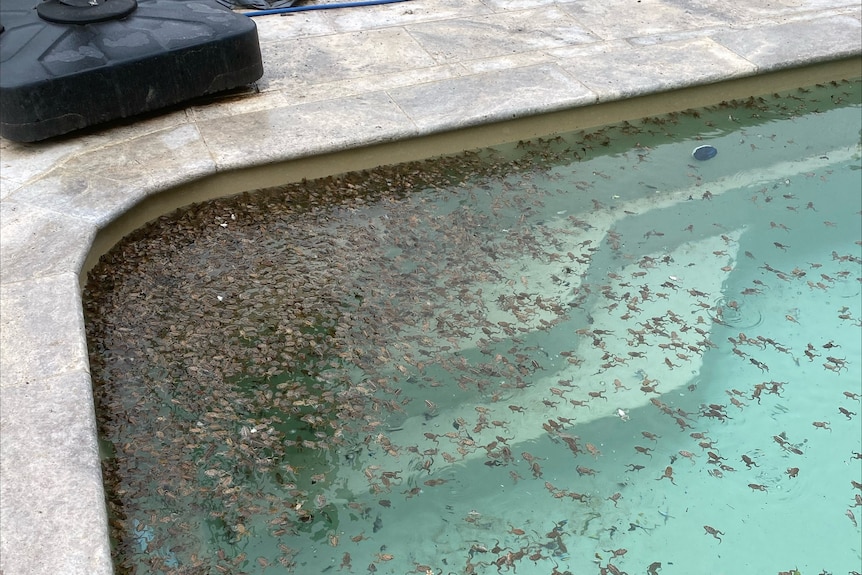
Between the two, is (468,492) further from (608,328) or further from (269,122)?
(269,122)

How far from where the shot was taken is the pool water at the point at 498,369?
2.86m

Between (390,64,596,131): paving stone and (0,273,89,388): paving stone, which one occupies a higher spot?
(390,64,596,131): paving stone

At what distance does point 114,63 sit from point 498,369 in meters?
2.41

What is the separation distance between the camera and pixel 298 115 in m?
4.43

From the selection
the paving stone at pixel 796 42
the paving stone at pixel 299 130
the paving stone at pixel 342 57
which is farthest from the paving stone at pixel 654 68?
the paving stone at pixel 299 130

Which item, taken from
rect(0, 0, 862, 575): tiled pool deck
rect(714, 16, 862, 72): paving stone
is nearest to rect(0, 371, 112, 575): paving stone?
rect(0, 0, 862, 575): tiled pool deck

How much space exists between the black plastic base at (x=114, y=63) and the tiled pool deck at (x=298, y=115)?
0.47ft

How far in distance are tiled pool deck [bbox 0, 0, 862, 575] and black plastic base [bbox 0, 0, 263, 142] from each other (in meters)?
0.14

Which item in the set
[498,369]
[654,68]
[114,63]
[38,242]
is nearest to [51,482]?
[38,242]

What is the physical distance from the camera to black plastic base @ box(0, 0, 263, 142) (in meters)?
3.94

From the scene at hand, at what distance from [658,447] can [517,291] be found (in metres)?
0.95

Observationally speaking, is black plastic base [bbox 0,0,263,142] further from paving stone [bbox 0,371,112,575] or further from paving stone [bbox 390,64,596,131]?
paving stone [bbox 0,371,112,575]

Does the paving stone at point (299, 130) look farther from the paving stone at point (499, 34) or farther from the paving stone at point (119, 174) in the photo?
the paving stone at point (499, 34)

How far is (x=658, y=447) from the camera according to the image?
3.22 meters
